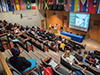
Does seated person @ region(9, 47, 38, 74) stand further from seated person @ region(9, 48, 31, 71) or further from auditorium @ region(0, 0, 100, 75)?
auditorium @ region(0, 0, 100, 75)

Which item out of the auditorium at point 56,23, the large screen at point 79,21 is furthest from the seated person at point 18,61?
the large screen at point 79,21

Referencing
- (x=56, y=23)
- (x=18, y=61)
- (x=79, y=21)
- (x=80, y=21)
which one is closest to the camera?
(x=18, y=61)

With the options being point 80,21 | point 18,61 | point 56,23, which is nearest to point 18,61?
point 18,61

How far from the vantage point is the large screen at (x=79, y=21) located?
979 centimetres

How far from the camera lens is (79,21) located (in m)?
10.5

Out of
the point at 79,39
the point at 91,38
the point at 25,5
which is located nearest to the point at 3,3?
the point at 25,5

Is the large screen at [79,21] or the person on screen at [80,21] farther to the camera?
the person on screen at [80,21]

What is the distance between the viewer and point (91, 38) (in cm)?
1011

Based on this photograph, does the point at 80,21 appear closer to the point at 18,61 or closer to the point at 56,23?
the point at 56,23

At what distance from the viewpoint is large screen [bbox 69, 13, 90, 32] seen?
979 centimetres

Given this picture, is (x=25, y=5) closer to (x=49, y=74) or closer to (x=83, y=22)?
(x=83, y=22)

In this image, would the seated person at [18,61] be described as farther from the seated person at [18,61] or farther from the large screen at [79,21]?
the large screen at [79,21]

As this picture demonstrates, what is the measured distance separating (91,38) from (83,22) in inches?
87.0

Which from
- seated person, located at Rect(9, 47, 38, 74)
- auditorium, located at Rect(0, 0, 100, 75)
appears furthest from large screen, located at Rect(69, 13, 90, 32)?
seated person, located at Rect(9, 47, 38, 74)
